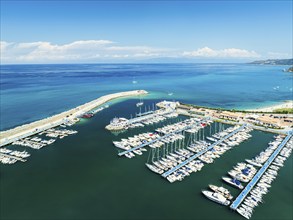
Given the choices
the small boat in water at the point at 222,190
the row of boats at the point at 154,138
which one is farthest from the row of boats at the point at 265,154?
the row of boats at the point at 154,138

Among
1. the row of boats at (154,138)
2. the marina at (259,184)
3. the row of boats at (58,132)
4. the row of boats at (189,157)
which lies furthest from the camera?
the row of boats at (58,132)

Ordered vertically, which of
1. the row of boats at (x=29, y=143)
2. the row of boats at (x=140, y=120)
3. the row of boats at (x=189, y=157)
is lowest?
the row of boats at (x=189, y=157)

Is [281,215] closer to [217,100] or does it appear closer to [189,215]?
[189,215]

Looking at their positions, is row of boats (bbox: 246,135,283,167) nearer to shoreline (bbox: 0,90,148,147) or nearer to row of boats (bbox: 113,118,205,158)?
row of boats (bbox: 113,118,205,158)

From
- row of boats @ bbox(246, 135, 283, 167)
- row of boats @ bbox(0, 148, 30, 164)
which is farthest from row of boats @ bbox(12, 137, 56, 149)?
row of boats @ bbox(246, 135, 283, 167)

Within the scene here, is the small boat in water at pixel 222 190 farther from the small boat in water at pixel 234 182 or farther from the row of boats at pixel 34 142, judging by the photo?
the row of boats at pixel 34 142

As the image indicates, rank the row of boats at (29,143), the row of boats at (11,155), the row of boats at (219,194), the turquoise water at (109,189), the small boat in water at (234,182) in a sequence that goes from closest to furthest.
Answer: the turquoise water at (109,189) → the row of boats at (219,194) → the small boat in water at (234,182) → the row of boats at (11,155) → the row of boats at (29,143)
